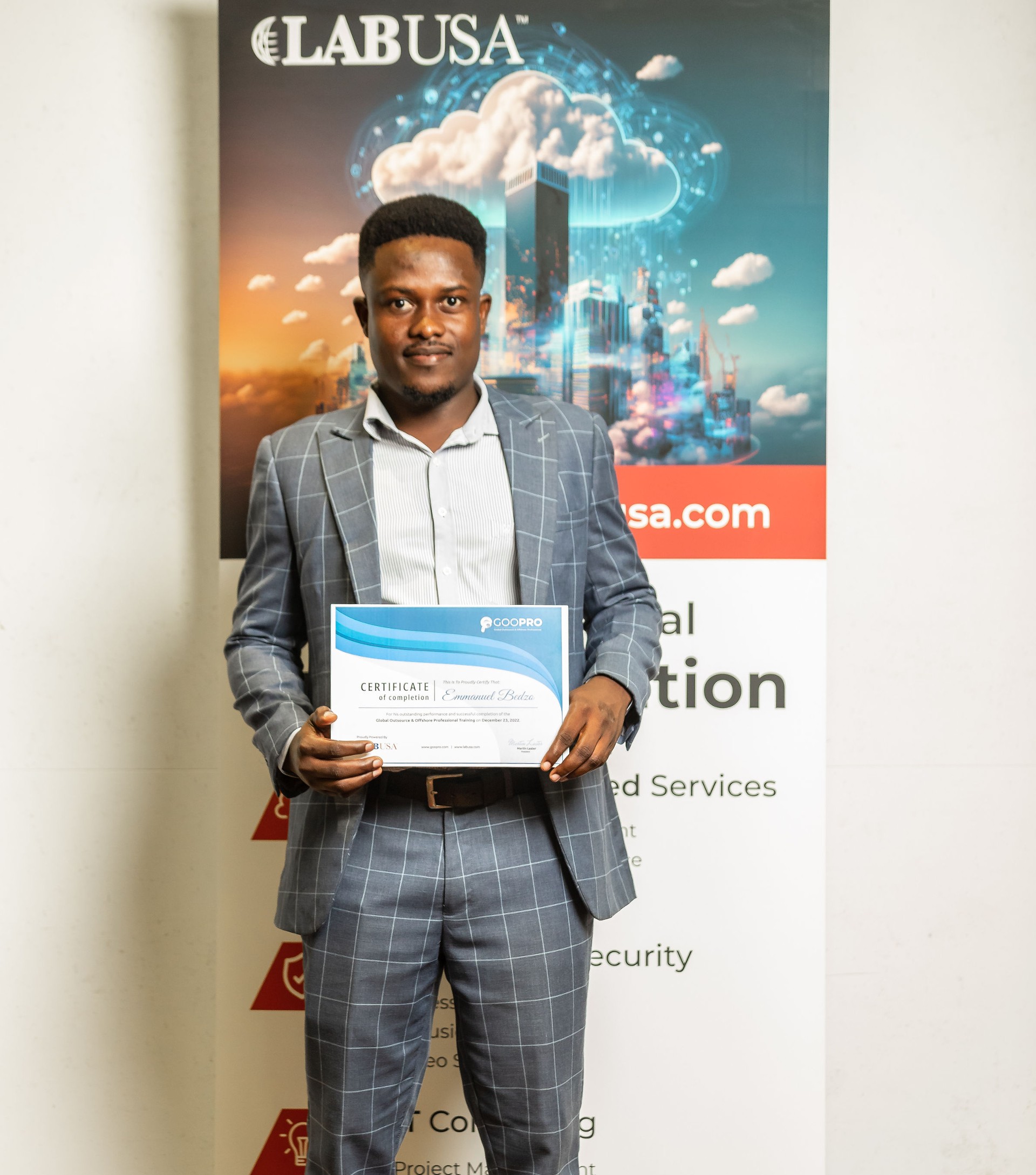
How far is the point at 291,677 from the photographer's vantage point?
1.42 m

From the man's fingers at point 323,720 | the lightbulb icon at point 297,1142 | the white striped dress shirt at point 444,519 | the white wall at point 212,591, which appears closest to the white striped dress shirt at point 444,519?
the white striped dress shirt at point 444,519

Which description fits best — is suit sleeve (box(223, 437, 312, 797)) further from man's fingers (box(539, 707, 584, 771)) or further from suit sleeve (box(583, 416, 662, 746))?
suit sleeve (box(583, 416, 662, 746))

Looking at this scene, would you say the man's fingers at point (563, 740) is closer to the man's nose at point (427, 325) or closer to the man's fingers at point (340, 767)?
the man's fingers at point (340, 767)

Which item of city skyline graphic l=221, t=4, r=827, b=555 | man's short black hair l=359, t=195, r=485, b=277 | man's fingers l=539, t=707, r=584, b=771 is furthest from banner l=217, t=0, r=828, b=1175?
man's fingers l=539, t=707, r=584, b=771

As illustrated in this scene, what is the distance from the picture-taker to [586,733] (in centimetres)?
127

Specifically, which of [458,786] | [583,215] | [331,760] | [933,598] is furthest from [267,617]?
[933,598]

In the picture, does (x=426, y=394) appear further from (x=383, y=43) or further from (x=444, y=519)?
(x=383, y=43)

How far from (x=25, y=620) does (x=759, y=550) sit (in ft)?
5.73

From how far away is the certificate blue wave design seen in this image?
1247 mm

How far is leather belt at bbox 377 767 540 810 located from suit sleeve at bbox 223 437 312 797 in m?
0.15

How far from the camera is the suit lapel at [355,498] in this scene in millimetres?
1354

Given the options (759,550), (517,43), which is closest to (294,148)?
(517,43)

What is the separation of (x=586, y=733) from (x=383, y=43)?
63.3 inches

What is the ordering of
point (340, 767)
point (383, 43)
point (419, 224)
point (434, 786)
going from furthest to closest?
point (383, 43), point (419, 224), point (434, 786), point (340, 767)
